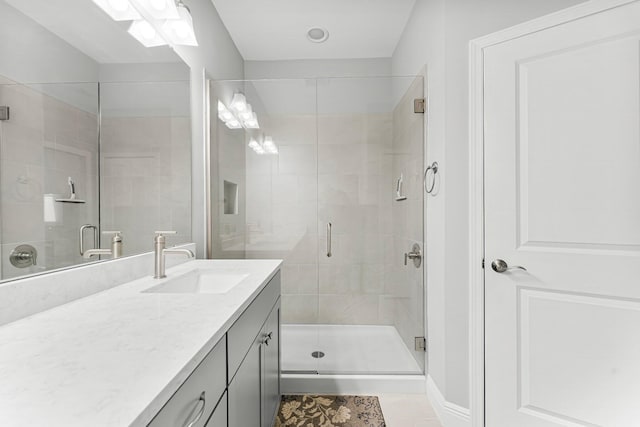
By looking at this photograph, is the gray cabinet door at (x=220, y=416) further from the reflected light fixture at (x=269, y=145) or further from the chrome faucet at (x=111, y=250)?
the reflected light fixture at (x=269, y=145)

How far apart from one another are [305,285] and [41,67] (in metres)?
1.94

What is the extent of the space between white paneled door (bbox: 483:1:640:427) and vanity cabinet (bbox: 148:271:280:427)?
1.09 m

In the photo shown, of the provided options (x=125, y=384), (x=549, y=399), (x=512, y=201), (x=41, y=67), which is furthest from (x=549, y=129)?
(x=41, y=67)

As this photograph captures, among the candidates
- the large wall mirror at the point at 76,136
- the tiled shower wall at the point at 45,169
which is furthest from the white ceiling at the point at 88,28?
the tiled shower wall at the point at 45,169

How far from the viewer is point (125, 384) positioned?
20.4 inches

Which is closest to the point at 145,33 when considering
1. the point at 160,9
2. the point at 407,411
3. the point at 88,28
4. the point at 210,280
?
the point at 160,9

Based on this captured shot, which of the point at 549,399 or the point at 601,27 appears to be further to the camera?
the point at 549,399

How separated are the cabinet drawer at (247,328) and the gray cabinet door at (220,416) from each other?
0.19 ft

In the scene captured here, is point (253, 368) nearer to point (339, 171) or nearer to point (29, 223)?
point (29, 223)

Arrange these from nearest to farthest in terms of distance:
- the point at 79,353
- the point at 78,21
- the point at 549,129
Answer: the point at 79,353
the point at 78,21
the point at 549,129

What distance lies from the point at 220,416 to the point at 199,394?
0.19 metres

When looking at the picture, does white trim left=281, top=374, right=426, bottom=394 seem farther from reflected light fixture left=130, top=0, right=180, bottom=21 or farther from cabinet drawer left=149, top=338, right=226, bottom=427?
reflected light fixture left=130, top=0, right=180, bottom=21

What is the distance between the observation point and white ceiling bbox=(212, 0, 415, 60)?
90.2 inches

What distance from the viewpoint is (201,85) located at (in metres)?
2.10
